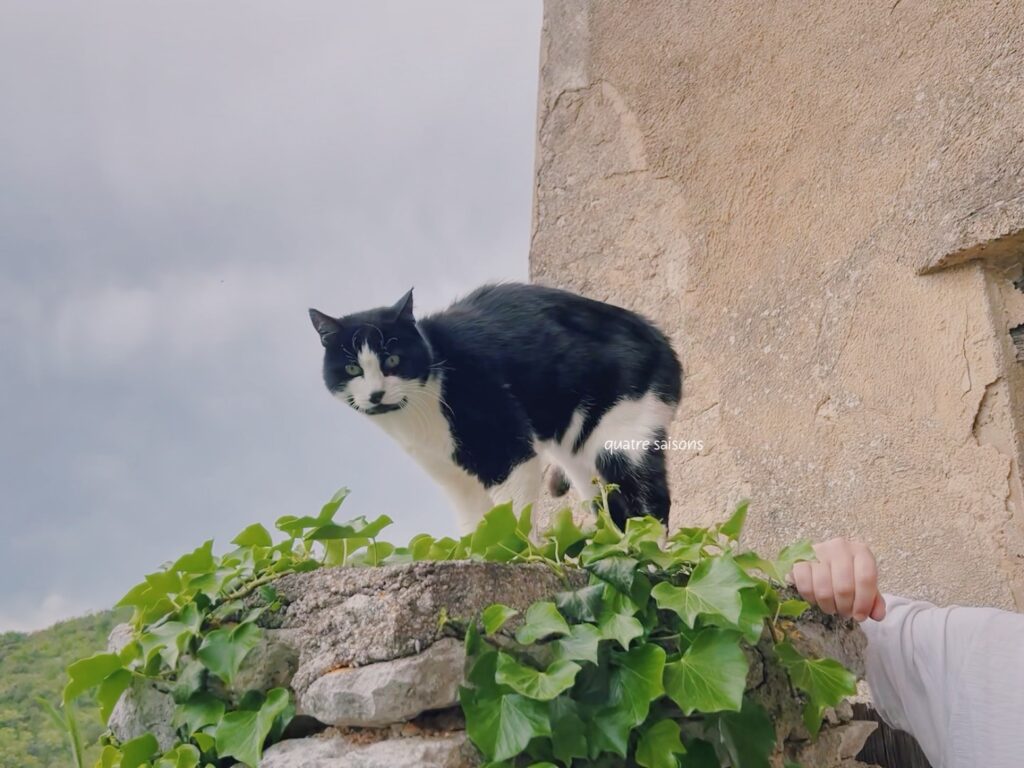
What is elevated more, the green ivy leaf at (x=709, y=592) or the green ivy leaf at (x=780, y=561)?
the green ivy leaf at (x=780, y=561)

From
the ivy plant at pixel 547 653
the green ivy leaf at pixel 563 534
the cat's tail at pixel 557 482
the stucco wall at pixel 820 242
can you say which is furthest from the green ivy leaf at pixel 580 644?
the stucco wall at pixel 820 242

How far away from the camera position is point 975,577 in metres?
1.31

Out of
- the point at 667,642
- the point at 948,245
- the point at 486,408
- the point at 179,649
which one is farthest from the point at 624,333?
the point at 179,649

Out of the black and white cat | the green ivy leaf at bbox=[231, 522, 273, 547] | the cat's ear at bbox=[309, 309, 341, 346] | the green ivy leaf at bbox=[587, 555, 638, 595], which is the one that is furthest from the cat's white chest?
the green ivy leaf at bbox=[587, 555, 638, 595]

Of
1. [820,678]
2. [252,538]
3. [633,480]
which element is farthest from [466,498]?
[820,678]

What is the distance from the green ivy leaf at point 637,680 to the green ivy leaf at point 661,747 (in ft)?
0.05

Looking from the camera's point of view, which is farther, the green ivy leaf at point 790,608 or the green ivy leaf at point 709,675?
the green ivy leaf at point 790,608

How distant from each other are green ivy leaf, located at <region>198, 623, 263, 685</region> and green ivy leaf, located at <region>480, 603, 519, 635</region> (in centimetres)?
17

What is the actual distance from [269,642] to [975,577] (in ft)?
3.40

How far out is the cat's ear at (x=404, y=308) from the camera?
1182mm

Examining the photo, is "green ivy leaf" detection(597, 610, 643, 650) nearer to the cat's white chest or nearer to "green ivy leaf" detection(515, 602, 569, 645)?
"green ivy leaf" detection(515, 602, 569, 645)

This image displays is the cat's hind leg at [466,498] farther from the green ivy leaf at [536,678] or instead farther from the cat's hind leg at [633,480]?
the green ivy leaf at [536,678]

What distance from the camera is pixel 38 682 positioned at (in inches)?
59.3

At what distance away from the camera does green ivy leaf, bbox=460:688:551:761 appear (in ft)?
1.91
